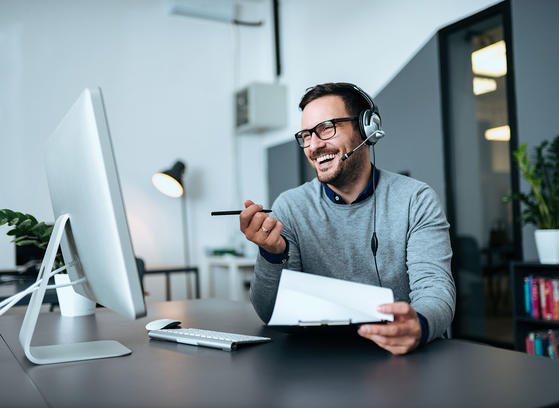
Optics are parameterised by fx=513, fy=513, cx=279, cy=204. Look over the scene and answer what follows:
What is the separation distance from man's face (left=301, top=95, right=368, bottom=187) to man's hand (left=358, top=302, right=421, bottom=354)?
67 centimetres

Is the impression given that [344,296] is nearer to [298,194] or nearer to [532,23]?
[298,194]

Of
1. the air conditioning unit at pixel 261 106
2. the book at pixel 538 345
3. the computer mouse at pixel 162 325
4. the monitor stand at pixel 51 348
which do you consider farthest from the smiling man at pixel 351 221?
the air conditioning unit at pixel 261 106

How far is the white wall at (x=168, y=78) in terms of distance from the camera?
169 inches

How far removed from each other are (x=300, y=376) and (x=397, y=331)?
0.68 ft

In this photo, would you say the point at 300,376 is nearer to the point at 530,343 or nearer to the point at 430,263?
the point at 430,263

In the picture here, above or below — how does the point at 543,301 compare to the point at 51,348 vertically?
below

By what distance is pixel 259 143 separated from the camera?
17.9 feet

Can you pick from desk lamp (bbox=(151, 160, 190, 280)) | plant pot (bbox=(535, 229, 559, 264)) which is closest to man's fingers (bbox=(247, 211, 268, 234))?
plant pot (bbox=(535, 229, 559, 264))

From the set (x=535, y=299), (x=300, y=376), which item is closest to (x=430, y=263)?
(x=300, y=376)

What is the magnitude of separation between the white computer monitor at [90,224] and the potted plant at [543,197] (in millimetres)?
2310

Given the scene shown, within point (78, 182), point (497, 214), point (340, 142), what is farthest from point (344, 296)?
point (497, 214)

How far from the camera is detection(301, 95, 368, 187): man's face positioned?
5.01ft

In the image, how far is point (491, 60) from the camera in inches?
132

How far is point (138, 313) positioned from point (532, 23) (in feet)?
9.97
